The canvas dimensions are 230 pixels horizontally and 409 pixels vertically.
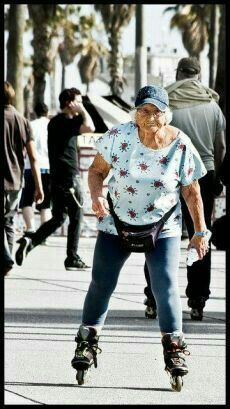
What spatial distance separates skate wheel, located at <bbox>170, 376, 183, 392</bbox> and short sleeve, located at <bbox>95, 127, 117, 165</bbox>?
3.97ft

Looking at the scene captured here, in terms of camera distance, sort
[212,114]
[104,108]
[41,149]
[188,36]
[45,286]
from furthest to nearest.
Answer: [188,36], [104,108], [41,149], [45,286], [212,114]

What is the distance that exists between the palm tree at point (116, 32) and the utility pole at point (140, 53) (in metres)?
34.9

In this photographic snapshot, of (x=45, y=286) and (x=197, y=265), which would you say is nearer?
(x=197, y=265)

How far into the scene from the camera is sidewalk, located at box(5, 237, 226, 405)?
646cm

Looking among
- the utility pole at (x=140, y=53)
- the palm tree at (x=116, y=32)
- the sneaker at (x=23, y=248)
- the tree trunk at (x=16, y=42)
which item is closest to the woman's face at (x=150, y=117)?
the sneaker at (x=23, y=248)

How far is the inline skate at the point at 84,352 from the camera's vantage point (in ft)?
21.7

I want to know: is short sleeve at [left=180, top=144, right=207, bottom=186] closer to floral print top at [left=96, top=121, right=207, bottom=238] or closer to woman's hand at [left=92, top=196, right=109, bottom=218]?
floral print top at [left=96, top=121, right=207, bottom=238]

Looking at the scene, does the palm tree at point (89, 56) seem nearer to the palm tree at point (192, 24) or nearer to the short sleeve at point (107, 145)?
the palm tree at point (192, 24)

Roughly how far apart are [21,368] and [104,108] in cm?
1357

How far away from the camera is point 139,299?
10516mm

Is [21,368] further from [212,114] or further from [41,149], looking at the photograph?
[41,149]

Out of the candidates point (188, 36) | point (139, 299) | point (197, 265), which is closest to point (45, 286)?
point (139, 299)

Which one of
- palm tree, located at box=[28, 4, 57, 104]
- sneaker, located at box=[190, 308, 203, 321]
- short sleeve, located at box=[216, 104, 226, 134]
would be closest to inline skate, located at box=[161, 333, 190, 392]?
sneaker, located at box=[190, 308, 203, 321]
